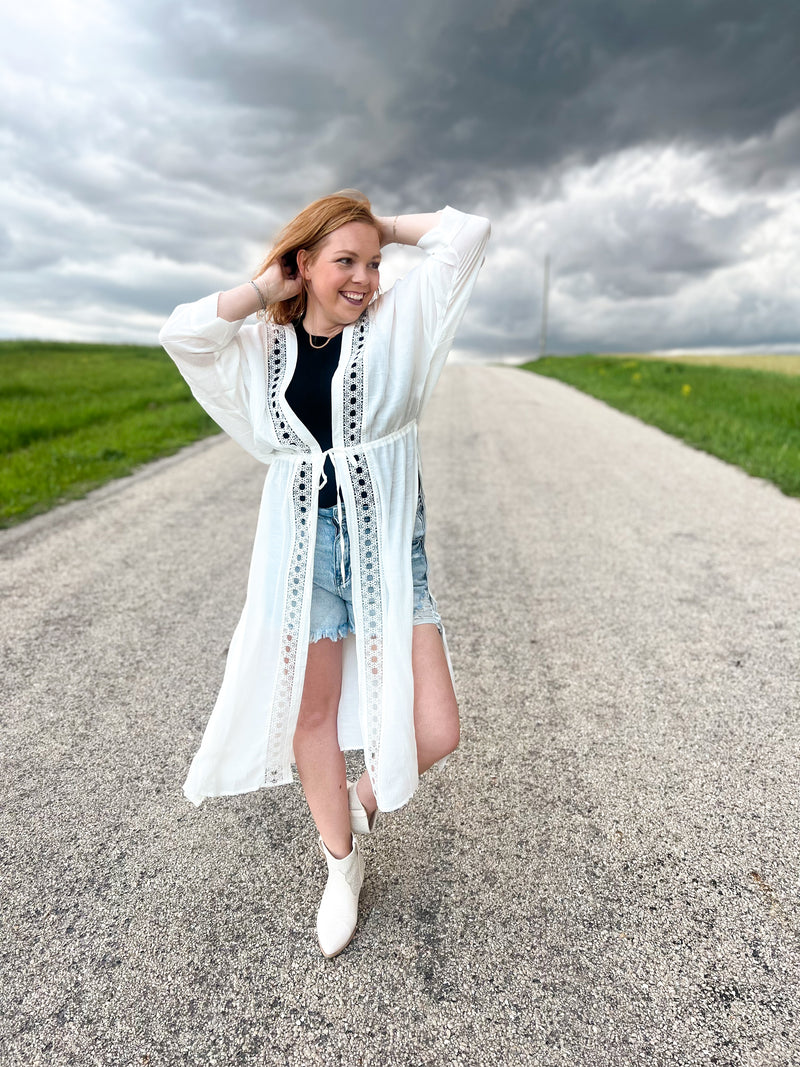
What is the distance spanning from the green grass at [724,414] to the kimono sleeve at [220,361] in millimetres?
6697

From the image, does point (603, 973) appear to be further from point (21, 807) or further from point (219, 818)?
point (21, 807)

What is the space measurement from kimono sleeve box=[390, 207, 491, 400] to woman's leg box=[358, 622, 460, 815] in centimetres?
83

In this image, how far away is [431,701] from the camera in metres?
2.09

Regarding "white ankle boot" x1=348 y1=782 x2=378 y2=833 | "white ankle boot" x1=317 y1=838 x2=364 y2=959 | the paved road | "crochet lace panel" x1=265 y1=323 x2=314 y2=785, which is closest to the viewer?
the paved road

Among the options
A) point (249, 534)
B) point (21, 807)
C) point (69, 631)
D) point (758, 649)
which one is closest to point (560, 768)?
point (758, 649)

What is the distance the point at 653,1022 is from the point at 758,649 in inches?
98.0

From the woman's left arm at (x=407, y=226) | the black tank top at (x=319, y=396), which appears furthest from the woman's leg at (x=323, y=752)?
the woman's left arm at (x=407, y=226)

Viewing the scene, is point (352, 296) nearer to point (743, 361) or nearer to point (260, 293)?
point (260, 293)

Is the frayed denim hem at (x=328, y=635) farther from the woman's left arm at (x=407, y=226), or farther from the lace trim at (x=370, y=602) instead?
the woman's left arm at (x=407, y=226)

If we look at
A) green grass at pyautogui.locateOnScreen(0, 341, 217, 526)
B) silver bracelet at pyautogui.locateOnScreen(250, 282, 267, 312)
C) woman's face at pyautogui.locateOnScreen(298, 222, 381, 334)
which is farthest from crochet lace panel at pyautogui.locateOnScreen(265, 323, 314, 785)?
green grass at pyautogui.locateOnScreen(0, 341, 217, 526)

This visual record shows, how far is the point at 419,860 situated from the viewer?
2375 mm

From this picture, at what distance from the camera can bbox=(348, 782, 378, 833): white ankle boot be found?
2.26 meters

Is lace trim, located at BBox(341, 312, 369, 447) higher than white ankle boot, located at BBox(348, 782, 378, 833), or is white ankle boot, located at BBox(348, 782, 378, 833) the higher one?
lace trim, located at BBox(341, 312, 369, 447)

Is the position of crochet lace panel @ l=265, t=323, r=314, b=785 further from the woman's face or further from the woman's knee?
the woman's face
